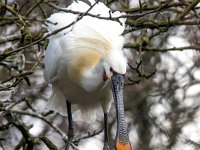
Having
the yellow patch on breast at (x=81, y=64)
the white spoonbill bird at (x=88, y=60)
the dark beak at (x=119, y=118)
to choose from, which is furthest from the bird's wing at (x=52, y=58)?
the dark beak at (x=119, y=118)

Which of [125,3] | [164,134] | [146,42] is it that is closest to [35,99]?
[164,134]

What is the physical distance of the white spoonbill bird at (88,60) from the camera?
20.8 ft

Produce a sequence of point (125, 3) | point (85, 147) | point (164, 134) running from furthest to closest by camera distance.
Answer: point (85, 147), point (164, 134), point (125, 3)

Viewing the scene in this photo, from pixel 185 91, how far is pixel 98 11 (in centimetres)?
389

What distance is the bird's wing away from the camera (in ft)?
22.7

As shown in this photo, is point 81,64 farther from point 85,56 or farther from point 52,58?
point 52,58

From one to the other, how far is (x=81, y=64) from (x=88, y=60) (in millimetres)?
116

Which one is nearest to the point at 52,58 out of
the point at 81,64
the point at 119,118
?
the point at 81,64

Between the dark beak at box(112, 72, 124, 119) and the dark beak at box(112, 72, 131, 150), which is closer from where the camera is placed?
the dark beak at box(112, 72, 131, 150)

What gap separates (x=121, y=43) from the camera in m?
6.62

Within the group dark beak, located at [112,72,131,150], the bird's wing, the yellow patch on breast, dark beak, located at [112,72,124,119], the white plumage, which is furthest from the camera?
the bird's wing

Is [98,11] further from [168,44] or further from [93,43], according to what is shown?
[168,44]

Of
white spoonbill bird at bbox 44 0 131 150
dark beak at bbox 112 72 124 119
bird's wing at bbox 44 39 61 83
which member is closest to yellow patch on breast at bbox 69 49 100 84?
white spoonbill bird at bbox 44 0 131 150

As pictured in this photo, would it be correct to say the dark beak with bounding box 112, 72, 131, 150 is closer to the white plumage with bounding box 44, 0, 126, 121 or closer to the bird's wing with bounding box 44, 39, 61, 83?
the white plumage with bounding box 44, 0, 126, 121
